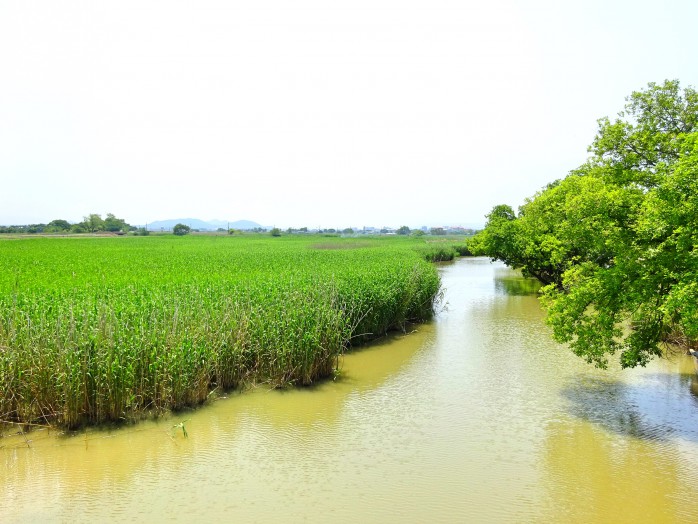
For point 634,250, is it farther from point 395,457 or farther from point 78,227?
point 78,227

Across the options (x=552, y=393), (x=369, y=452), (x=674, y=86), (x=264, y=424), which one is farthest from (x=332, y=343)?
(x=674, y=86)

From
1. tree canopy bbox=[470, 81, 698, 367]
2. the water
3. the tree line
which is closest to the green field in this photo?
the water

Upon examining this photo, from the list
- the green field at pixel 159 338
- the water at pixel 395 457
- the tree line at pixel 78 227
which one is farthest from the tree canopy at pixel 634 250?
the tree line at pixel 78 227

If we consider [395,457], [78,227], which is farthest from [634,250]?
[78,227]

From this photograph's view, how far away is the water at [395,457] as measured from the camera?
268 inches

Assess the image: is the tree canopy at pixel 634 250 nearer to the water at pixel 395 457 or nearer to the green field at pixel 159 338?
the water at pixel 395 457

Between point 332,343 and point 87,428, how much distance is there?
18.6 feet

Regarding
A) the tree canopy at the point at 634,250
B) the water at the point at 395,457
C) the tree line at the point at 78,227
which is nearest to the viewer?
the water at the point at 395,457

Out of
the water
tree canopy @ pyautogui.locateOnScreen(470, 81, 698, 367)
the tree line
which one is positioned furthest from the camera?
the tree line

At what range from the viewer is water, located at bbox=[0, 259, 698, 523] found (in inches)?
268

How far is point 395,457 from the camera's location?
8.33 meters

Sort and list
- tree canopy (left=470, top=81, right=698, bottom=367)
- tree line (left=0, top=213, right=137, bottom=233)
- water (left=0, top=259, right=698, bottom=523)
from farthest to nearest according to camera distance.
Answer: tree line (left=0, top=213, right=137, bottom=233) → tree canopy (left=470, top=81, right=698, bottom=367) → water (left=0, top=259, right=698, bottom=523)

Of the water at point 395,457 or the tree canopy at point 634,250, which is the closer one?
the water at point 395,457

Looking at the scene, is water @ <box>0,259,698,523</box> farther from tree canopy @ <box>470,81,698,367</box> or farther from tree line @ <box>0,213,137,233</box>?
tree line @ <box>0,213,137,233</box>
